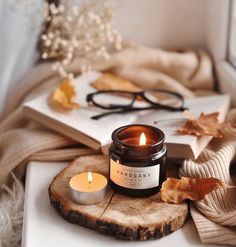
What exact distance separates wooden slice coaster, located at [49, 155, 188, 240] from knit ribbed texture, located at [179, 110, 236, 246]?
0.03m

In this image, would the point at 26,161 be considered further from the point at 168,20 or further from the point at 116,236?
the point at 168,20

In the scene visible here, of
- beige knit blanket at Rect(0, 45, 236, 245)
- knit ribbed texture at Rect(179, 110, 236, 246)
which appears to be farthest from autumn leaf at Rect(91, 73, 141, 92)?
knit ribbed texture at Rect(179, 110, 236, 246)

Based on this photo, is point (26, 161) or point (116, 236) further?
point (26, 161)

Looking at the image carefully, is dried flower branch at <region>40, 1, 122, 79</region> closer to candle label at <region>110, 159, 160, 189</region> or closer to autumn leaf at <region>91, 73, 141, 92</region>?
autumn leaf at <region>91, 73, 141, 92</region>

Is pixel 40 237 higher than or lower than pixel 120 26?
lower

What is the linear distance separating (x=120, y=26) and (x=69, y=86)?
0.90 feet

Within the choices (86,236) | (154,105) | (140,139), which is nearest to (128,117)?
(154,105)

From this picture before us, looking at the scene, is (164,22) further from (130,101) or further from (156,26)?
(130,101)

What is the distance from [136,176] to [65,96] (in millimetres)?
276

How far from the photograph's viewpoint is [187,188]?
74 cm

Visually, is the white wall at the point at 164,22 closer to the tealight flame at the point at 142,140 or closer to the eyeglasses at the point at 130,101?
the eyeglasses at the point at 130,101

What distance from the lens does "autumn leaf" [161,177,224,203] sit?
28.5 inches

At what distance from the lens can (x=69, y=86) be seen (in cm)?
96

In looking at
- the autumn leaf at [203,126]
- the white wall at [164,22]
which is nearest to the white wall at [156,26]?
the white wall at [164,22]
